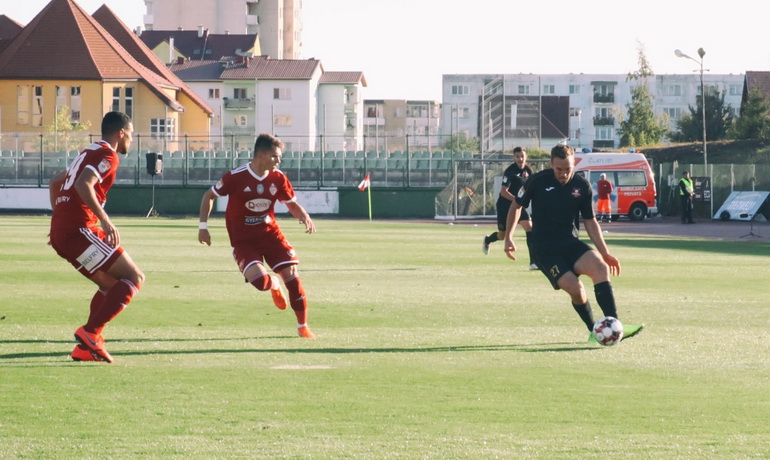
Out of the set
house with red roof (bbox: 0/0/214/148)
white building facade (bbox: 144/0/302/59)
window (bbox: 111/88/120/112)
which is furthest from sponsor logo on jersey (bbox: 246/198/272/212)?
white building facade (bbox: 144/0/302/59)

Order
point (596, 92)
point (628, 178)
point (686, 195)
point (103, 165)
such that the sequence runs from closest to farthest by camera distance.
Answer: point (103, 165), point (686, 195), point (628, 178), point (596, 92)

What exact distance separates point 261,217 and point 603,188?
35457mm

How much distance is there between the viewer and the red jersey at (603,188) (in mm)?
46062

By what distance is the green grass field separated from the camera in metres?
6.62

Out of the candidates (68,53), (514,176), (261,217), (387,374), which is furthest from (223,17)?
(387,374)

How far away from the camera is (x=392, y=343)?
1104 cm

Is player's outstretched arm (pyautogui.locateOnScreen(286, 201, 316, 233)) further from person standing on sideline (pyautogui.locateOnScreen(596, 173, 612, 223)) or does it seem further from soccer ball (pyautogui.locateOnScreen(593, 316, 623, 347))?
person standing on sideline (pyautogui.locateOnScreen(596, 173, 612, 223))

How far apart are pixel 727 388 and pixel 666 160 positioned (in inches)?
2203

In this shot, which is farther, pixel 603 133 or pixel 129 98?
pixel 603 133

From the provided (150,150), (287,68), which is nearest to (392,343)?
(150,150)

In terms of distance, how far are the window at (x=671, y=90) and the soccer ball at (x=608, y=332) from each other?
479 ft

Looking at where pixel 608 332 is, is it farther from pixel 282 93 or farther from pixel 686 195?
pixel 282 93

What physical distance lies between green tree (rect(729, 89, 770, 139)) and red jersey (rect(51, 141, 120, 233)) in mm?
58180

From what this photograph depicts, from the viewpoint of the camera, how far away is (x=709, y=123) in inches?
2948
